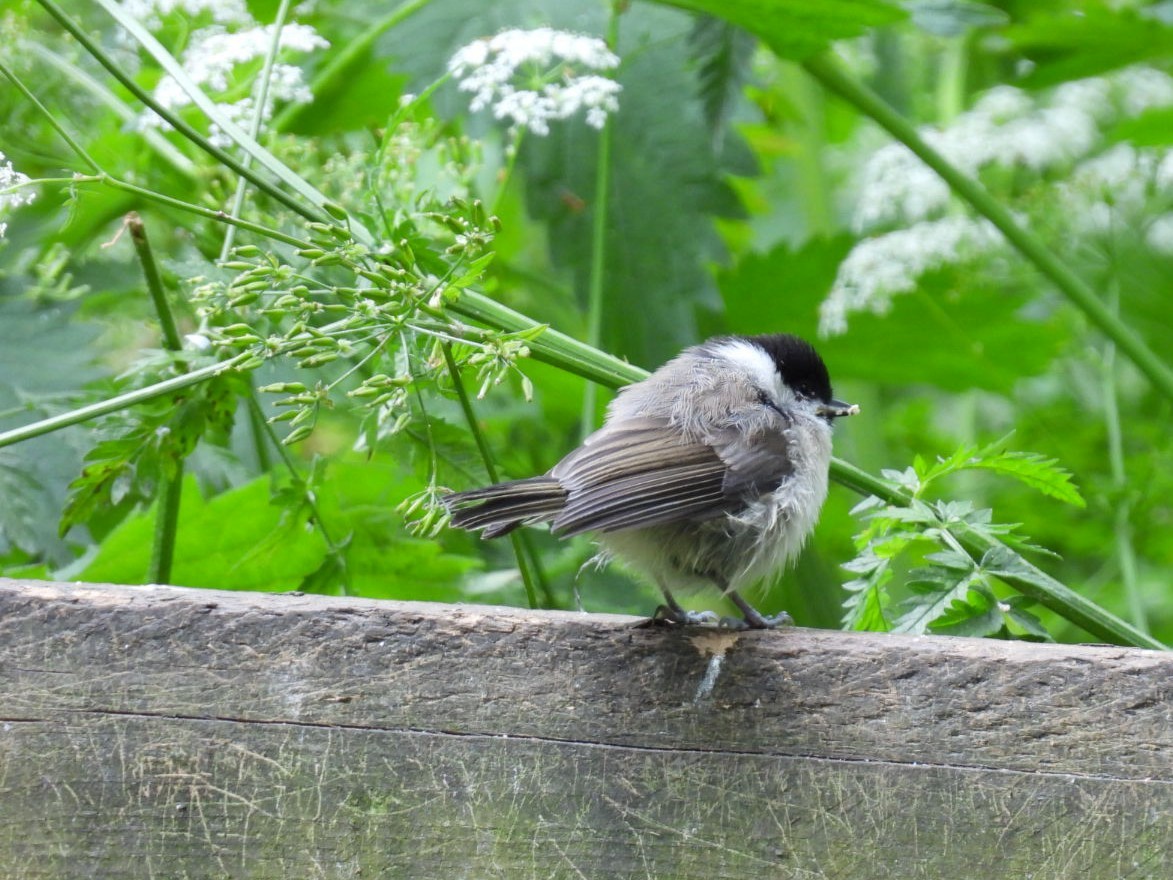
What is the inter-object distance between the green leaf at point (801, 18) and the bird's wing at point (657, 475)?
0.98 m

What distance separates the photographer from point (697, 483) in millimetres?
1986

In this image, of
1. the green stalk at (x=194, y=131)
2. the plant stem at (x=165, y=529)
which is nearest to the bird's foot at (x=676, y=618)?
the green stalk at (x=194, y=131)

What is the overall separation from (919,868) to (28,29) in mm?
2617

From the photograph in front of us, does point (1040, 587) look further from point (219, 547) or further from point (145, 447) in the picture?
point (219, 547)

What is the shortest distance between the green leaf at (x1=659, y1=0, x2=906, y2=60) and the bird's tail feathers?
1277 millimetres

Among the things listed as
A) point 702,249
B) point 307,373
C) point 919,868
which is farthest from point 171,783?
point 702,249

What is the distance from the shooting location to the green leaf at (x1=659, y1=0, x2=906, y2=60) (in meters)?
2.58

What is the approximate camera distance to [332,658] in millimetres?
1609

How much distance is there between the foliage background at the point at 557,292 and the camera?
8.51 ft

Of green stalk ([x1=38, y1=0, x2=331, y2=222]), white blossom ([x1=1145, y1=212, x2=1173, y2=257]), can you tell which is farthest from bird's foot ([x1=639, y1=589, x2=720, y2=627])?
white blossom ([x1=1145, y1=212, x2=1173, y2=257])

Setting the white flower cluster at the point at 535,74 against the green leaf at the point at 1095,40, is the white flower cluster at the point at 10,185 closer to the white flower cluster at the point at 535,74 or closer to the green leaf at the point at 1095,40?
the white flower cluster at the point at 535,74

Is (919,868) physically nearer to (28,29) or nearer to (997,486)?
(28,29)

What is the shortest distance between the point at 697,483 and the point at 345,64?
188cm

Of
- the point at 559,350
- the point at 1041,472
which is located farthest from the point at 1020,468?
the point at 559,350
